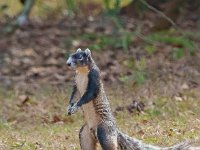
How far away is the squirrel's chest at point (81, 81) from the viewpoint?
6.14 m

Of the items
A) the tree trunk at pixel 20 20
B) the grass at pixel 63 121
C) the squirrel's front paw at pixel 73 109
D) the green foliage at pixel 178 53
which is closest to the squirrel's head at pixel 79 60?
the squirrel's front paw at pixel 73 109

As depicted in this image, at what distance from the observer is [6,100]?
1060 cm

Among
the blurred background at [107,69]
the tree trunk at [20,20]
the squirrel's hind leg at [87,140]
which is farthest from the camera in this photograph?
the tree trunk at [20,20]

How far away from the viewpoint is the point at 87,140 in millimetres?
6281

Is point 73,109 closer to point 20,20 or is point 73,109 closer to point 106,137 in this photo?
point 106,137

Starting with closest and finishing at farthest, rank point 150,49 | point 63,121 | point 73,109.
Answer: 1. point 73,109
2. point 63,121
3. point 150,49

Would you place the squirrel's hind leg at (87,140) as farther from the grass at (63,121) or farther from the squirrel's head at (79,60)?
the grass at (63,121)

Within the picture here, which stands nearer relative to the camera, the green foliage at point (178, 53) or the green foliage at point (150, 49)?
the green foliage at point (178, 53)

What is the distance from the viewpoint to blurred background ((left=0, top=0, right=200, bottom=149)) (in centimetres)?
835

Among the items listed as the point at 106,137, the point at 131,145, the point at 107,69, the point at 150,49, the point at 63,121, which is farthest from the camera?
the point at 150,49

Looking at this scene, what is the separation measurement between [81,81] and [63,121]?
3.04 meters

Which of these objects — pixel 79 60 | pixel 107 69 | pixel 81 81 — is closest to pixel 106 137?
pixel 81 81

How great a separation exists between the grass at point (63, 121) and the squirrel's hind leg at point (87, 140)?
972mm

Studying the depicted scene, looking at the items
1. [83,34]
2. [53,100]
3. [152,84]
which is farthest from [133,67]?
[83,34]
